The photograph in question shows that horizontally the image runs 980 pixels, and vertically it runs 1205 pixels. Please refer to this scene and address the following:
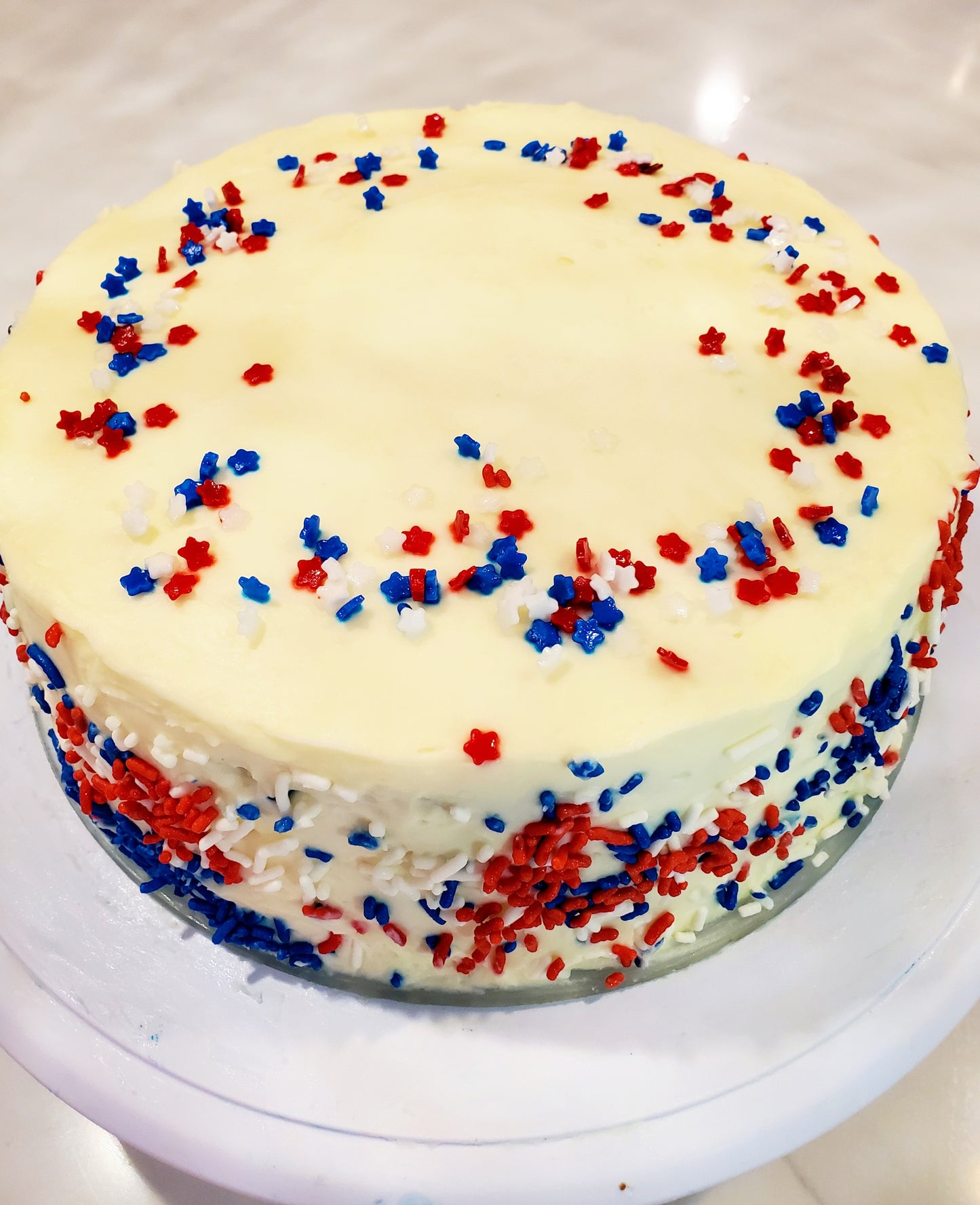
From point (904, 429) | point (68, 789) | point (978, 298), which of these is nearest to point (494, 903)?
point (68, 789)

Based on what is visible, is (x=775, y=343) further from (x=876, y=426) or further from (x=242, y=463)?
(x=242, y=463)

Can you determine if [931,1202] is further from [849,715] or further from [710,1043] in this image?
[849,715]

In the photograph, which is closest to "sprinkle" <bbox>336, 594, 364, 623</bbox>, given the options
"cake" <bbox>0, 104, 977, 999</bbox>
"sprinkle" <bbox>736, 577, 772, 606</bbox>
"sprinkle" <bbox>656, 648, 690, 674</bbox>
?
"cake" <bbox>0, 104, 977, 999</bbox>

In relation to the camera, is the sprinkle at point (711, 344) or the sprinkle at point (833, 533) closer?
the sprinkle at point (833, 533)

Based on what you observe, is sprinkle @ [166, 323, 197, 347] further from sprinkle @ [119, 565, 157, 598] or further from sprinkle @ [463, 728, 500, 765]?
sprinkle @ [463, 728, 500, 765]

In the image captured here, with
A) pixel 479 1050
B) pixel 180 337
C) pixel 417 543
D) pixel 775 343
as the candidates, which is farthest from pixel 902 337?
pixel 479 1050

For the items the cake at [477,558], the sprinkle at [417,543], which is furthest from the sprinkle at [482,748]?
the sprinkle at [417,543]

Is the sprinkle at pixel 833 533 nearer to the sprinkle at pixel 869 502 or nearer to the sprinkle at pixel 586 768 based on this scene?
the sprinkle at pixel 869 502
